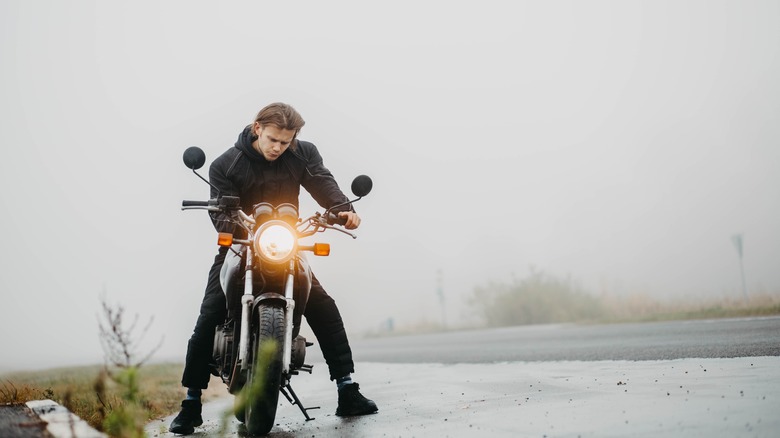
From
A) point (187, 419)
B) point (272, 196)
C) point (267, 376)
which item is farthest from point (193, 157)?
point (187, 419)

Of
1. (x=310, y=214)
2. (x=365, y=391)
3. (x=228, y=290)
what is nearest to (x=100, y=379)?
(x=228, y=290)

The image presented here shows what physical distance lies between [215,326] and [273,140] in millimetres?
1346

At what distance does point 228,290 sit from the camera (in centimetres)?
489

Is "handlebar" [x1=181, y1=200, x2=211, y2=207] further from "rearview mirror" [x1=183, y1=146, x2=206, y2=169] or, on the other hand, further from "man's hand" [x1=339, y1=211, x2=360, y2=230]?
"man's hand" [x1=339, y1=211, x2=360, y2=230]

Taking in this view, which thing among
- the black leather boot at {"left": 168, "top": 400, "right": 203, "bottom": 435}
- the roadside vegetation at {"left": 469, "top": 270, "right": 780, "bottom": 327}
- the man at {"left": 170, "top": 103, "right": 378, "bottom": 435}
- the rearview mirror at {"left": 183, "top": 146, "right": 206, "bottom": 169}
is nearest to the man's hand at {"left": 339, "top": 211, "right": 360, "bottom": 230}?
the man at {"left": 170, "top": 103, "right": 378, "bottom": 435}

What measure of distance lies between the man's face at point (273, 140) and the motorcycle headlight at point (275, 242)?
69 centimetres

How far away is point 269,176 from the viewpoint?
17.9ft

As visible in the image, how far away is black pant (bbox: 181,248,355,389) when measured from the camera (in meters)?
5.30

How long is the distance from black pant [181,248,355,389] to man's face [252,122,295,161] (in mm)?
764

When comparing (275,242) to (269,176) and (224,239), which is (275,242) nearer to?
(224,239)

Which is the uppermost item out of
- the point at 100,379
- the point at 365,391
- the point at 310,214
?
the point at 310,214

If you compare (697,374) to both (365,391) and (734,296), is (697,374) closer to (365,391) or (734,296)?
(365,391)

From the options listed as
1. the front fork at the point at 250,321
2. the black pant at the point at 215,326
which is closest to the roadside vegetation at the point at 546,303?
the black pant at the point at 215,326

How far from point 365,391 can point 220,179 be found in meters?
2.87
